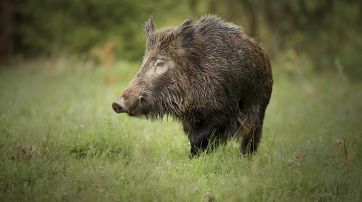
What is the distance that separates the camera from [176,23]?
1812 cm

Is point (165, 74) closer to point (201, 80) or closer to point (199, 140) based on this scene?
point (201, 80)

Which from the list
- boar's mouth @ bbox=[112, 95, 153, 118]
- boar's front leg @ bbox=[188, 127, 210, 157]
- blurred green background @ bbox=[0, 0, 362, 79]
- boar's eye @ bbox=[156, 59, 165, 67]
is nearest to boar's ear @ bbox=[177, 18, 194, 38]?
boar's eye @ bbox=[156, 59, 165, 67]

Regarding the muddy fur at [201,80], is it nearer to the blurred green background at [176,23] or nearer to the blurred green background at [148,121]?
the blurred green background at [148,121]

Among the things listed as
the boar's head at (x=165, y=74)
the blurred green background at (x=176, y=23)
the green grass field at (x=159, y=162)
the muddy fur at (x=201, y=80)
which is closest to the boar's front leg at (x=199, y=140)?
the muddy fur at (x=201, y=80)

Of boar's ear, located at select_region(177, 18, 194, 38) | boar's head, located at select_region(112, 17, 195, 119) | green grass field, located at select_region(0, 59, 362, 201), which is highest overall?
boar's ear, located at select_region(177, 18, 194, 38)

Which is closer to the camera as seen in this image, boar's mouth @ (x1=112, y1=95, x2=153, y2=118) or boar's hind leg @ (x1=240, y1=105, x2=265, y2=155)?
boar's mouth @ (x1=112, y1=95, x2=153, y2=118)

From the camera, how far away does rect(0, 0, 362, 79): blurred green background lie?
1728cm

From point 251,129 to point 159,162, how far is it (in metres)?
1.41

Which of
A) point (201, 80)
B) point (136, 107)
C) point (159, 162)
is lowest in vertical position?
point (159, 162)

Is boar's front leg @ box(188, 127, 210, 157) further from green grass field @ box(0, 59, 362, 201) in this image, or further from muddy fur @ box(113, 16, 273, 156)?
green grass field @ box(0, 59, 362, 201)

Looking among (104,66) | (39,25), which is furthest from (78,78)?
(39,25)

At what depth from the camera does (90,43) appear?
61.5 feet

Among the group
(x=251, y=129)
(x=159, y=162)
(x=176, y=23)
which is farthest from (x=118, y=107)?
(x=176, y=23)

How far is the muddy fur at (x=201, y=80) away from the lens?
21.3 ft
